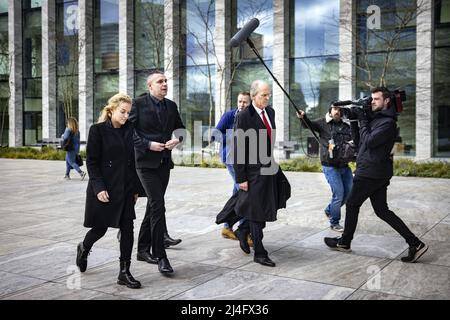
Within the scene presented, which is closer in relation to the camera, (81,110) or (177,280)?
(177,280)

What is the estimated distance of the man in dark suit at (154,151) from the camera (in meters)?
5.54

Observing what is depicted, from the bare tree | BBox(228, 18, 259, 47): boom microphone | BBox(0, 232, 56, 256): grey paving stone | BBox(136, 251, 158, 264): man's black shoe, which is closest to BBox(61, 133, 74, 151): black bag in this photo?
BBox(0, 232, 56, 256): grey paving stone

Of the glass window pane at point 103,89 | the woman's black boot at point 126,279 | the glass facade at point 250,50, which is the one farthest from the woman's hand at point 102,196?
the glass window pane at point 103,89

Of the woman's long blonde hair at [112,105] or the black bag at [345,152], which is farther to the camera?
the black bag at [345,152]

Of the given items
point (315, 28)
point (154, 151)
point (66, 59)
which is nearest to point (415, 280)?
point (154, 151)

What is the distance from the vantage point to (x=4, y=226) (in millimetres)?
8047

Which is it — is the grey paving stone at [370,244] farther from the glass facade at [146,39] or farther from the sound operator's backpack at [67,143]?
the glass facade at [146,39]

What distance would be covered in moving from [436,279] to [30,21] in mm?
34243

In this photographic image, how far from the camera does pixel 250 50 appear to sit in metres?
25.7

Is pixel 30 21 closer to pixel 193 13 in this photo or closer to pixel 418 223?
pixel 193 13

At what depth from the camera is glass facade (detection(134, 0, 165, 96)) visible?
92.9ft

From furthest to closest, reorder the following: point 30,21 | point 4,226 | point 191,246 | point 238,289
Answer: point 30,21, point 4,226, point 191,246, point 238,289

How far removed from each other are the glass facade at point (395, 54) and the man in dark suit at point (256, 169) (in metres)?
16.4
